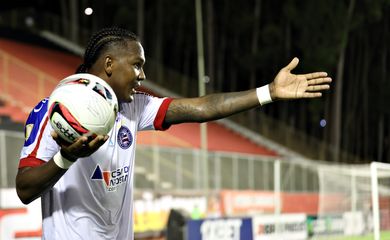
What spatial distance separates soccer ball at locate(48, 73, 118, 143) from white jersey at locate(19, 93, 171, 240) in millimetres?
192

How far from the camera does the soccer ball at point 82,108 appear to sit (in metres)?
3.04

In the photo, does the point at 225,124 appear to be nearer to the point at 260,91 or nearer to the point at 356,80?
the point at 356,80

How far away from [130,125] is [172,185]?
51.0ft

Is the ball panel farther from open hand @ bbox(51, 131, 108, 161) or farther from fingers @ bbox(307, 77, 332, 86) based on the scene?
fingers @ bbox(307, 77, 332, 86)

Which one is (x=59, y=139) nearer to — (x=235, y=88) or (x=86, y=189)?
(x=86, y=189)

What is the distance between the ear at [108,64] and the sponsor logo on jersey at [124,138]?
0.94ft

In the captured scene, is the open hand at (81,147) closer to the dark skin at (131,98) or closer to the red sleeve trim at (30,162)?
the dark skin at (131,98)

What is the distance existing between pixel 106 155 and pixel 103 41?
0.53 m

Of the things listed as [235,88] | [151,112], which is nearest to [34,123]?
[151,112]

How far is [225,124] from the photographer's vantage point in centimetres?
3130

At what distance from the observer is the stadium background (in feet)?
48.5

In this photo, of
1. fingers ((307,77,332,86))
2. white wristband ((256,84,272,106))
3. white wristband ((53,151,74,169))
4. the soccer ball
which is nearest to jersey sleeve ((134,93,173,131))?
white wristband ((256,84,272,106))

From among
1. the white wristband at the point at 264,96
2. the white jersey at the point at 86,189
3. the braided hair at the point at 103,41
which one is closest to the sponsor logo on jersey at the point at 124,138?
the white jersey at the point at 86,189

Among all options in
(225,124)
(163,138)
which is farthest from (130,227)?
(225,124)
